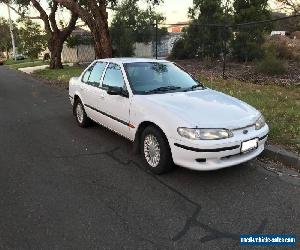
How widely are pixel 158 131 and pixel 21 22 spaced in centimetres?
2729

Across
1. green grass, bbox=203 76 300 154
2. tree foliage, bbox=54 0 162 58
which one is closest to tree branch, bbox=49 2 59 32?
tree foliage, bbox=54 0 162 58

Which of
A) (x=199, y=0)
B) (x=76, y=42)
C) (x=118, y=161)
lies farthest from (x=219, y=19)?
(x=118, y=161)

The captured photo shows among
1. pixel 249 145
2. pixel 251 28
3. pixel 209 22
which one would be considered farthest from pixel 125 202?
pixel 209 22

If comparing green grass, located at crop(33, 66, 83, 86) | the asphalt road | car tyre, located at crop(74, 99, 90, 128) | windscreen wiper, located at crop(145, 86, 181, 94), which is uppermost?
windscreen wiper, located at crop(145, 86, 181, 94)

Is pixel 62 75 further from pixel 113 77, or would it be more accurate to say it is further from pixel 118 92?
pixel 118 92

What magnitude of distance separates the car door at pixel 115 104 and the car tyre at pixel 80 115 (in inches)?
46.1

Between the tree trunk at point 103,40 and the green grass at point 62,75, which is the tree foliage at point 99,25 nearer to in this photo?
the tree trunk at point 103,40

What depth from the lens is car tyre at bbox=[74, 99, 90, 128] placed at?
7.40 meters

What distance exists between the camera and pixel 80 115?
7.61 metres

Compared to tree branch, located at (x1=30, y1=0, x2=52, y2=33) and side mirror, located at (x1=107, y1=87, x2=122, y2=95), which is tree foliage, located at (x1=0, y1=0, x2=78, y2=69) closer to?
tree branch, located at (x1=30, y1=0, x2=52, y2=33)

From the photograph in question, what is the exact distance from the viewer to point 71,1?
14.8 meters

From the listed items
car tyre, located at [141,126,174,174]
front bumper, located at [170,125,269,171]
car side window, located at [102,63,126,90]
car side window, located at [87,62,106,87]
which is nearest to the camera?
front bumper, located at [170,125,269,171]

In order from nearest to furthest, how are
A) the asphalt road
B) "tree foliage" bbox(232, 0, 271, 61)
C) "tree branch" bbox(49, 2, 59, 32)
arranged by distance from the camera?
the asphalt road → "tree foliage" bbox(232, 0, 271, 61) → "tree branch" bbox(49, 2, 59, 32)

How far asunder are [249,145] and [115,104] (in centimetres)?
227
